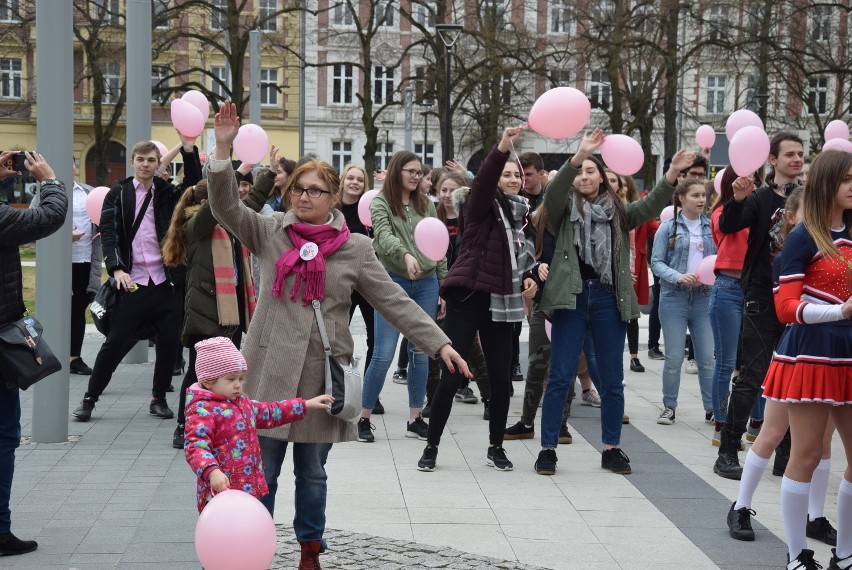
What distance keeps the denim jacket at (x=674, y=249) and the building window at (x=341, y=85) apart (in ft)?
166

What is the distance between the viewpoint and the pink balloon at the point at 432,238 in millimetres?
7820

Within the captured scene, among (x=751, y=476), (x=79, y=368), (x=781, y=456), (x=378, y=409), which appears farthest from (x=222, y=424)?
(x=79, y=368)

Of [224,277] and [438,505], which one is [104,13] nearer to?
[224,277]

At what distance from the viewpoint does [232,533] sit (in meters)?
3.93

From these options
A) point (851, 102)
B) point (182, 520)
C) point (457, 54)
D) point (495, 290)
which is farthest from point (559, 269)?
point (457, 54)

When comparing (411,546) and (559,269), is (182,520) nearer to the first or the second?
(411,546)

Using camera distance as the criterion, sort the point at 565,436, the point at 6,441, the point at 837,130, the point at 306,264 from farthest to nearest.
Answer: the point at 837,130 → the point at 565,436 → the point at 6,441 → the point at 306,264

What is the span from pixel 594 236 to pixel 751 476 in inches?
80.3

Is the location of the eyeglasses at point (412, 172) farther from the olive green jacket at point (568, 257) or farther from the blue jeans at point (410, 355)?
the olive green jacket at point (568, 257)

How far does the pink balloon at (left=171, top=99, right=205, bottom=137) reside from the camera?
739cm

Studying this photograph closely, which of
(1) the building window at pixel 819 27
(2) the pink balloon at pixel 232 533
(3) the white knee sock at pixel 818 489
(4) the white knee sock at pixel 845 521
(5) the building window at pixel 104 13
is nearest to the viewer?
(2) the pink balloon at pixel 232 533

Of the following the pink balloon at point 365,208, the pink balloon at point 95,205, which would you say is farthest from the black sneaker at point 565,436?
the pink balloon at point 95,205

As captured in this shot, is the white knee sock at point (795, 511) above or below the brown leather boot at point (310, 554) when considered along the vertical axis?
above

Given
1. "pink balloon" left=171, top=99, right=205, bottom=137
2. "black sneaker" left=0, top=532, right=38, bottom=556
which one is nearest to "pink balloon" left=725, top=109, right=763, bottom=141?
"pink balloon" left=171, top=99, right=205, bottom=137
